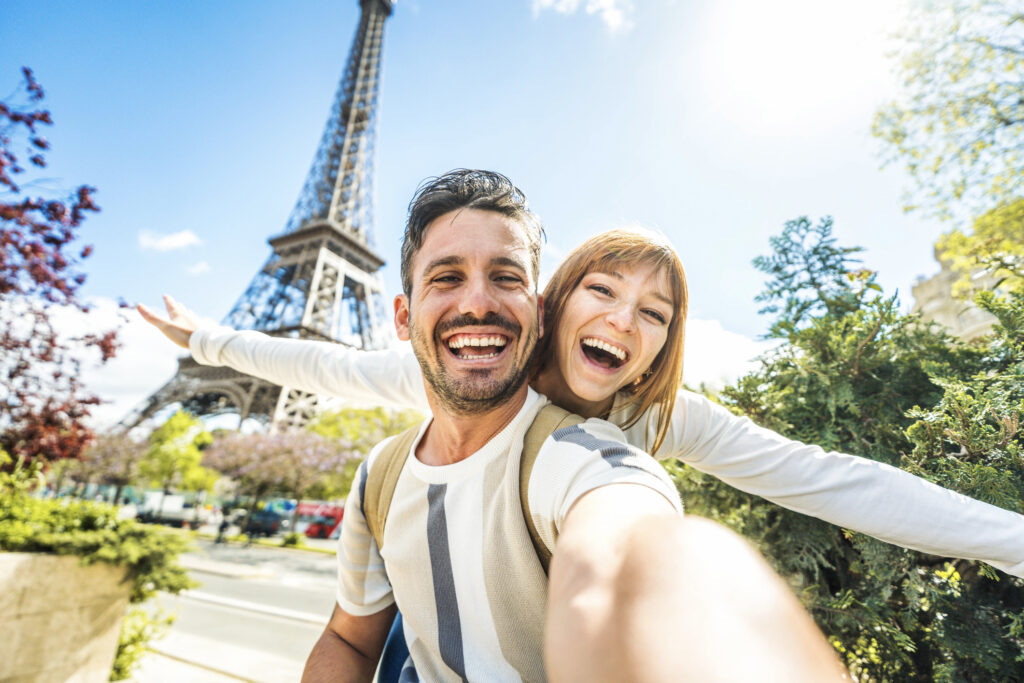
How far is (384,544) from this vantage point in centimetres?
149

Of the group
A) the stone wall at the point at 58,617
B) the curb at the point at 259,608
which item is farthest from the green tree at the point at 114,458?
the stone wall at the point at 58,617

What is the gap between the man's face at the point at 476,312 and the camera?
54.2 inches

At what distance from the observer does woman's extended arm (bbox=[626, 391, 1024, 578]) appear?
1332mm

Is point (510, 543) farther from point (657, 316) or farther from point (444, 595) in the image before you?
point (657, 316)

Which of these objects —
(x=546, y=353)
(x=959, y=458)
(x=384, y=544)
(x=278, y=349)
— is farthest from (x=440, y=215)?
(x=959, y=458)

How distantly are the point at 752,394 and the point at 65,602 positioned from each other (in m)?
4.60

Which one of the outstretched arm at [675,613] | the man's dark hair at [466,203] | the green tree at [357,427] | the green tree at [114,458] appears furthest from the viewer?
the green tree at [114,458]

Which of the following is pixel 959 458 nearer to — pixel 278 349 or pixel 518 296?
pixel 518 296

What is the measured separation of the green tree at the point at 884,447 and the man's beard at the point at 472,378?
1240 millimetres

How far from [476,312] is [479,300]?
1.4 inches

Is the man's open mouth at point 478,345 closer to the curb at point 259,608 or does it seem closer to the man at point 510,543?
the man at point 510,543

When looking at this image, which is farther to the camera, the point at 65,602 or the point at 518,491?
the point at 65,602

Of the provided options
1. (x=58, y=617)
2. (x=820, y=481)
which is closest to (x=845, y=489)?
(x=820, y=481)

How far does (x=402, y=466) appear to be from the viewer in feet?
5.24
